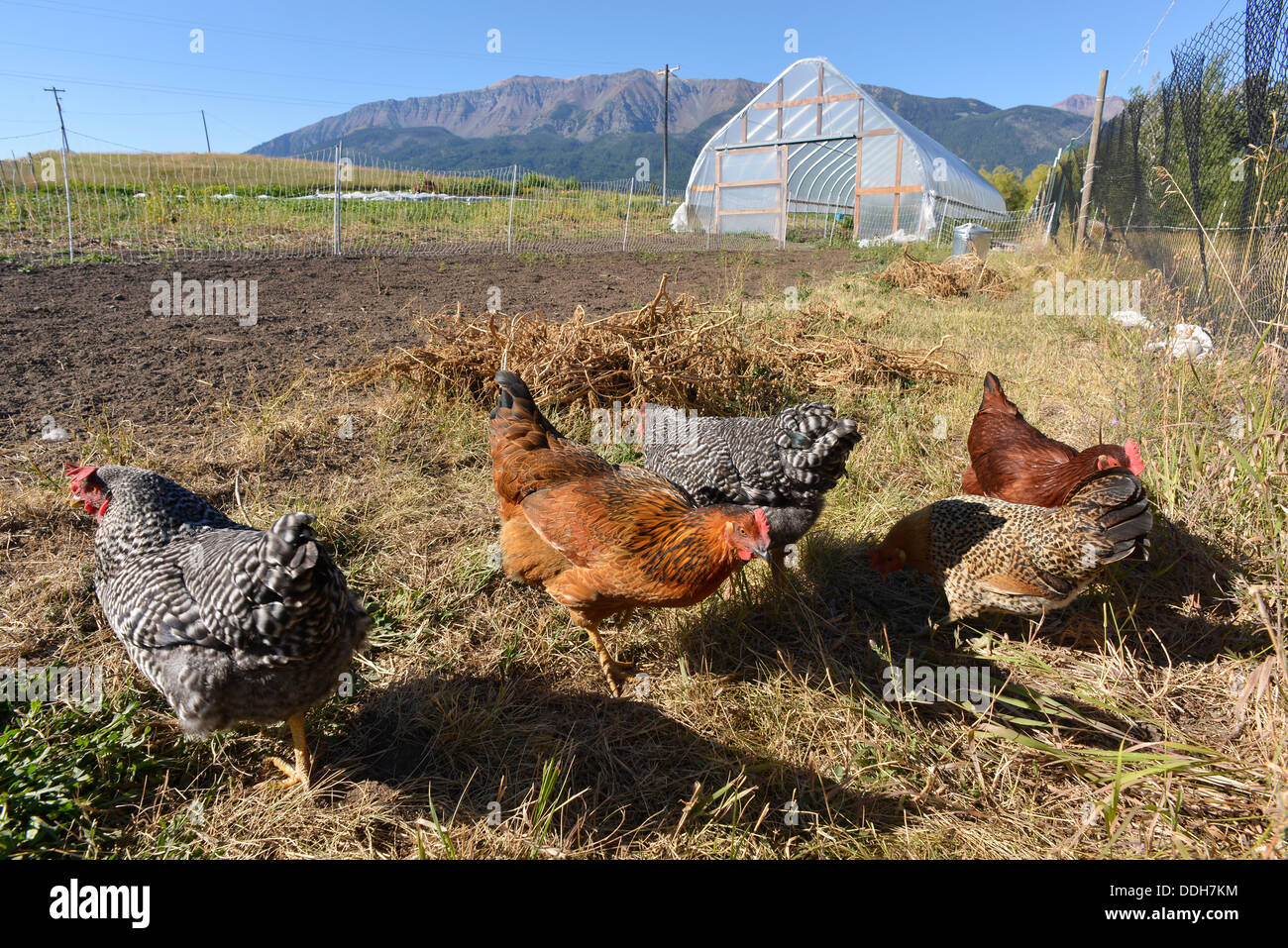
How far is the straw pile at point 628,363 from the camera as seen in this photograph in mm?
5043

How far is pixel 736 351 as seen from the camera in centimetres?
552

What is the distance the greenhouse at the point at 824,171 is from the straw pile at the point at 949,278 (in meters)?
12.5

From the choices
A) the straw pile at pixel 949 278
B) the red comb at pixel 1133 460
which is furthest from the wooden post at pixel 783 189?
the red comb at pixel 1133 460

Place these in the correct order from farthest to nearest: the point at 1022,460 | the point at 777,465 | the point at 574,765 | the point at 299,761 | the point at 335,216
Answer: the point at 335,216 < the point at 1022,460 < the point at 777,465 < the point at 574,765 < the point at 299,761

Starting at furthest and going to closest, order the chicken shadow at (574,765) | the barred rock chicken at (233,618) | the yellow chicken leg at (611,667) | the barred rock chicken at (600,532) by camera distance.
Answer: the yellow chicken leg at (611,667), the barred rock chicken at (600,532), the chicken shadow at (574,765), the barred rock chicken at (233,618)

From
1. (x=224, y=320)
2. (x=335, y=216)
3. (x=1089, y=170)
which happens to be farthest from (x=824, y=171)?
(x=224, y=320)

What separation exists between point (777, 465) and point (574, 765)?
1752 millimetres

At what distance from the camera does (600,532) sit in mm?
2760

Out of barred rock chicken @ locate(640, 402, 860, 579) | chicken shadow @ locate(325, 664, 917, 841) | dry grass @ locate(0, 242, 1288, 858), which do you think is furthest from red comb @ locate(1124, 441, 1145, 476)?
chicken shadow @ locate(325, 664, 917, 841)

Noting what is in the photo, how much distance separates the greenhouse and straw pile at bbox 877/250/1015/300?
12.5 m

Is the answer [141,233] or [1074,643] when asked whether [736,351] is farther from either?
[141,233]

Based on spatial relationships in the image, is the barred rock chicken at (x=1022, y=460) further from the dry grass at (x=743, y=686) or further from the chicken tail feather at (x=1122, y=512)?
the dry grass at (x=743, y=686)

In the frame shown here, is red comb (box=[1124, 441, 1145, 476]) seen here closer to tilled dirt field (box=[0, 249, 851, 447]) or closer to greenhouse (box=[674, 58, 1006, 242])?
tilled dirt field (box=[0, 249, 851, 447])

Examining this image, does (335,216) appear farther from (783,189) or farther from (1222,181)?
(783,189)
